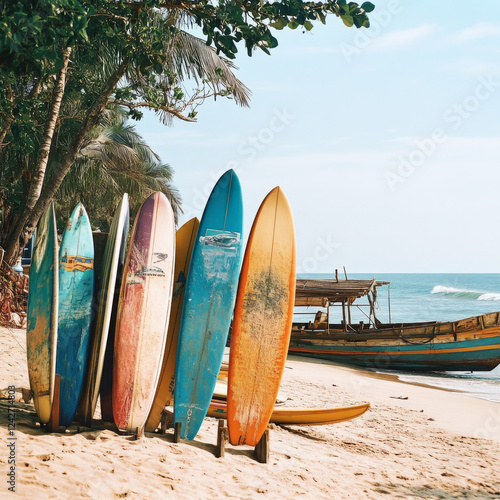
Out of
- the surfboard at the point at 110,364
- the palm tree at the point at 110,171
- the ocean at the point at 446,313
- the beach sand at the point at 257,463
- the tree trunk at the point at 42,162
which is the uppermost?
the palm tree at the point at 110,171

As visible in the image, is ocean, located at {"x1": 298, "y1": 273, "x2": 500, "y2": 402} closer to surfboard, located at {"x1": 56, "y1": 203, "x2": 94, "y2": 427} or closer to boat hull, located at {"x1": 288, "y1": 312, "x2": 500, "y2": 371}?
boat hull, located at {"x1": 288, "y1": 312, "x2": 500, "y2": 371}

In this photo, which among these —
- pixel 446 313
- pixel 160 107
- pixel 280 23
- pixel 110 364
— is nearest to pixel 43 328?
pixel 110 364

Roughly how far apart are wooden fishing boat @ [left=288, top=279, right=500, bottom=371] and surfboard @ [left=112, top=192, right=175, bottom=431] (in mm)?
10625

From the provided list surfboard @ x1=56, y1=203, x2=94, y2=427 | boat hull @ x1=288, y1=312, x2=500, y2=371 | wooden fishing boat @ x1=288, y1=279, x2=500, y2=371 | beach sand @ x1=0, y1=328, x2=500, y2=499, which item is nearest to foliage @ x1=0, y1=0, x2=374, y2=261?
surfboard @ x1=56, y1=203, x2=94, y2=427

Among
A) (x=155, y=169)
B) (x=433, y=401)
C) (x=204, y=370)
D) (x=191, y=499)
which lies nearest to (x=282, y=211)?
(x=204, y=370)

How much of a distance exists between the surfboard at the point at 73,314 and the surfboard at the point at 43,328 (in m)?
0.14

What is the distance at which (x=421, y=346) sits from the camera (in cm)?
1430

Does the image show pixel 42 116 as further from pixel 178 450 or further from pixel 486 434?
pixel 486 434

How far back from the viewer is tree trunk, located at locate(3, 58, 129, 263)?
25.4 ft

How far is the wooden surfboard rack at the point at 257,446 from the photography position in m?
3.69

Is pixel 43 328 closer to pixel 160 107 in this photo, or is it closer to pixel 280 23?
pixel 280 23

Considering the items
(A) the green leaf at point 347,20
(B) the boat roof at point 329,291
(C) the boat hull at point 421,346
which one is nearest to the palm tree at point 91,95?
(A) the green leaf at point 347,20

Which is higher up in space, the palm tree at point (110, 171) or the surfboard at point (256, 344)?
the palm tree at point (110, 171)

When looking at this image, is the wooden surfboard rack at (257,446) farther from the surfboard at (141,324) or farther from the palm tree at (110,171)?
the palm tree at (110,171)
